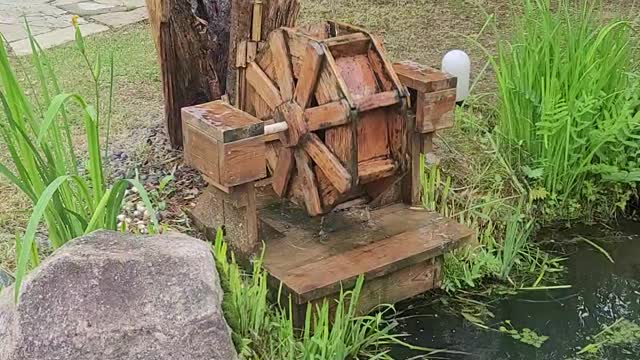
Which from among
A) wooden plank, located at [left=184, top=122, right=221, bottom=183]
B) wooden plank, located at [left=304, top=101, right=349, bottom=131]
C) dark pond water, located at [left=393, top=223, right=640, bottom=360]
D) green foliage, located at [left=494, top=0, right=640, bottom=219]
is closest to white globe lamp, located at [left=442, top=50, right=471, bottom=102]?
green foliage, located at [left=494, top=0, right=640, bottom=219]

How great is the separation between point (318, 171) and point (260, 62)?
485mm

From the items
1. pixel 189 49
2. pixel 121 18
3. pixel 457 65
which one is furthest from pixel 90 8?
pixel 457 65

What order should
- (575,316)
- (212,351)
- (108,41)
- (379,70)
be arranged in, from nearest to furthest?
(212,351), (379,70), (575,316), (108,41)

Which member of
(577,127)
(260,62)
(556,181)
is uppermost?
(260,62)

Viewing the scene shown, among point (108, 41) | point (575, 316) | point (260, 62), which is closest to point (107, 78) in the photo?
point (108, 41)

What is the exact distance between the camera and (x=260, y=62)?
9.97 ft

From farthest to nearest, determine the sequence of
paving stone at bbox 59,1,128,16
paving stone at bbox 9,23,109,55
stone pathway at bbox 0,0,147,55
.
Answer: paving stone at bbox 59,1,128,16 → stone pathway at bbox 0,0,147,55 → paving stone at bbox 9,23,109,55

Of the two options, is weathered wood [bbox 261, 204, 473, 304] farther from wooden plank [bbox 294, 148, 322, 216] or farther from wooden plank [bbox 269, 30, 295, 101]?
wooden plank [bbox 269, 30, 295, 101]

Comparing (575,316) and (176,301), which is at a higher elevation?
(176,301)

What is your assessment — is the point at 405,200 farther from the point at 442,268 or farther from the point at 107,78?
the point at 107,78

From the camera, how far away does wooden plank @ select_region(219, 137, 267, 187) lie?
258cm

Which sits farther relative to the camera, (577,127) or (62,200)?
(577,127)

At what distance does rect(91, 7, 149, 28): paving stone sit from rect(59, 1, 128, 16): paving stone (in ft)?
0.39

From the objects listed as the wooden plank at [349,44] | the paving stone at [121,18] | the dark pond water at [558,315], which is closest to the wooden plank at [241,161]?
the wooden plank at [349,44]
